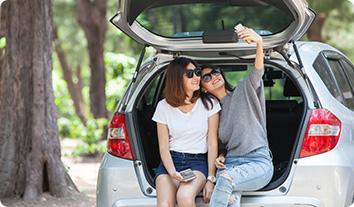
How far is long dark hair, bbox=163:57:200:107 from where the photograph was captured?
5332mm

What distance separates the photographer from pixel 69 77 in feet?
82.9

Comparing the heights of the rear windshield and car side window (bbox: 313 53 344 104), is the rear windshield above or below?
above

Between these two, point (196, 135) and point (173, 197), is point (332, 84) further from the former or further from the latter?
point (173, 197)

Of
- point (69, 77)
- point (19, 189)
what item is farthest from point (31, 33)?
point (69, 77)

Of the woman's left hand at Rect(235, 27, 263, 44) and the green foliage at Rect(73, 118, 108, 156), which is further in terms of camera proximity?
the green foliage at Rect(73, 118, 108, 156)

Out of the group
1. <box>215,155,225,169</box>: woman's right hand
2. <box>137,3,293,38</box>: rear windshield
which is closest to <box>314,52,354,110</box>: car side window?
<box>215,155,225,169</box>: woman's right hand

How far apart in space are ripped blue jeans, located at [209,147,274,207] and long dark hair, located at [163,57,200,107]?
562 mm

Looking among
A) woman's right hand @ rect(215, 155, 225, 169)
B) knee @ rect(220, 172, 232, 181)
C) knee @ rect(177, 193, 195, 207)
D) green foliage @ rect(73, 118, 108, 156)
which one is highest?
woman's right hand @ rect(215, 155, 225, 169)

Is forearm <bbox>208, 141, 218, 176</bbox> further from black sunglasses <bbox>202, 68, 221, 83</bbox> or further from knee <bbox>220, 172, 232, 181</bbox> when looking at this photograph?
black sunglasses <bbox>202, 68, 221, 83</bbox>

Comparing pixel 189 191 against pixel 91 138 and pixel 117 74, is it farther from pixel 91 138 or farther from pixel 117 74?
pixel 117 74

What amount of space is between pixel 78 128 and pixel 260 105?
11023 millimetres

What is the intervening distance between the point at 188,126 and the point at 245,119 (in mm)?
422

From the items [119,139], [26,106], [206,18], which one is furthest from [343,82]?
[206,18]

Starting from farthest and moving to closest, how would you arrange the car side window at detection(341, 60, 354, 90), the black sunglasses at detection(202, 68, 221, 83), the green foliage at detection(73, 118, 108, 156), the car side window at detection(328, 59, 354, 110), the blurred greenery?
the blurred greenery
the green foliage at detection(73, 118, 108, 156)
the car side window at detection(341, 60, 354, 90)
the car side window at detection(328, 59, 354, 110)
the black sunglasses at detection(202, 68, 221, 83)
